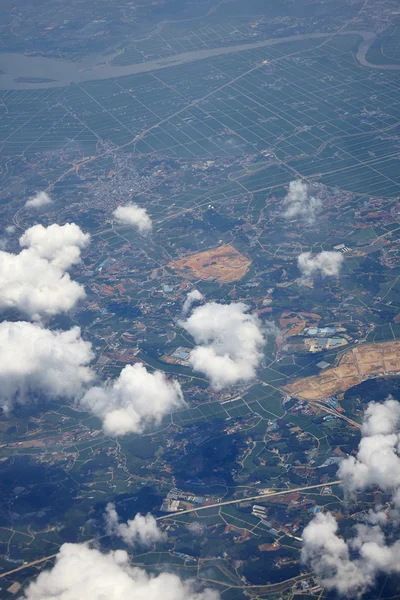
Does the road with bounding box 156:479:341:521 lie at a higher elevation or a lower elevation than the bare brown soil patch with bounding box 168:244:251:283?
lower

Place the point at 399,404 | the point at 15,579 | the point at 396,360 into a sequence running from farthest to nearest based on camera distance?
the point at 396,360 → the point at 399,404 → the point at 15,579

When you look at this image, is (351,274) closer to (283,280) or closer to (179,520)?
(283,280)

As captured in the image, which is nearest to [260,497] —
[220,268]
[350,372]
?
[350,372]

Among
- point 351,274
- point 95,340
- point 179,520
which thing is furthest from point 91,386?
point 351,274

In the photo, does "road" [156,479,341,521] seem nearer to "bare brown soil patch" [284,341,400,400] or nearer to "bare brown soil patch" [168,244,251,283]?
"bare brown soil patch" [284,341,400,400]

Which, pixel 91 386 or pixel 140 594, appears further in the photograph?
pixel 91 386

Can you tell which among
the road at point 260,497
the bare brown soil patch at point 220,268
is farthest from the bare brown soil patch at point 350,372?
the bare brown soil patch at point 220,268

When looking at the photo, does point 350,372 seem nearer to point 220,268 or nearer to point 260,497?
point 260,497

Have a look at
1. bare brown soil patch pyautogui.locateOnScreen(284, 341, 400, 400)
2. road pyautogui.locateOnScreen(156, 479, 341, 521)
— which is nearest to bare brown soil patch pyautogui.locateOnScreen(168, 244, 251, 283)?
bare brown soil patch pyautogui.locateOnScreen(284, 341, 400, 400)
